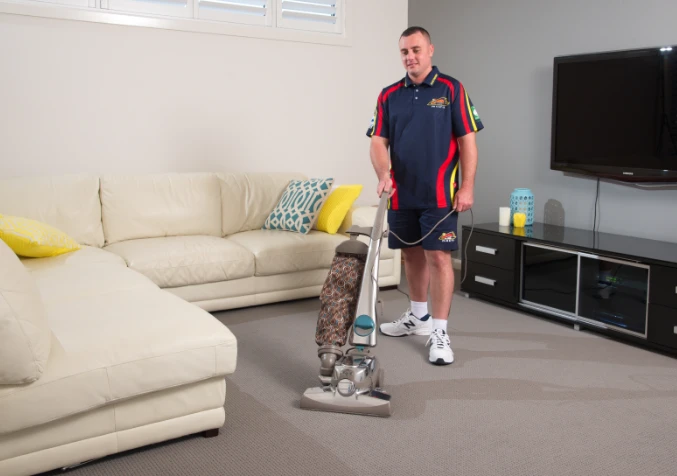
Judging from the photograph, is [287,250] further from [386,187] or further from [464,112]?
[464,112]

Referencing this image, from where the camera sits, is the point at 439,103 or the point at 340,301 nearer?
the point at 340,301

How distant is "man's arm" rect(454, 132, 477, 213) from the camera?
304 cm

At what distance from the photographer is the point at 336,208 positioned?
422 centimetres

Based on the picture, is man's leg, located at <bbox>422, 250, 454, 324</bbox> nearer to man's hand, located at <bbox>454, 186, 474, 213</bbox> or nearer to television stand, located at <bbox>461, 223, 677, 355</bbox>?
man's hand, located at <bbox>454, 186, 474, 213</bbox>

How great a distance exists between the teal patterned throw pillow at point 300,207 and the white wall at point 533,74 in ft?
4.72

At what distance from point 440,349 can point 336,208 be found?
147 centimetres

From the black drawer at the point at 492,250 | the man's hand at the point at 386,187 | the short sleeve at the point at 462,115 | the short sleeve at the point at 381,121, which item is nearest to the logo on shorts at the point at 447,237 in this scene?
the man's hand at the point at 386,187

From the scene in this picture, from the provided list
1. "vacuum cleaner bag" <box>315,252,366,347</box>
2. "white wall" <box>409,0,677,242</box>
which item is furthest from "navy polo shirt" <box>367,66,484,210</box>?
"white wall" <box>409,0,677,242</box>

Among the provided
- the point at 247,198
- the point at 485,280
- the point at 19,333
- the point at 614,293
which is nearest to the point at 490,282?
the point at 485,280

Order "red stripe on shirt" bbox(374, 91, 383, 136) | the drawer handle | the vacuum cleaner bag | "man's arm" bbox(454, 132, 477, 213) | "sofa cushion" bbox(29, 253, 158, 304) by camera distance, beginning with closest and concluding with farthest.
→ 1. the vacuum cleaner bag
2. "sofa cushion" bbox(29, 253, 158, 304)
3. "man's arm" bbox(454, 132, 477, 213)
4. "red stripe on shirt" bbox(374, 91, 383, 136)
5. the drawer handle

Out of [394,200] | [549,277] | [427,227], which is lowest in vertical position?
[549,277]

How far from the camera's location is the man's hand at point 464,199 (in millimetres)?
3049

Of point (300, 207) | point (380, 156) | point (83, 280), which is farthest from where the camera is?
point (300, 207)

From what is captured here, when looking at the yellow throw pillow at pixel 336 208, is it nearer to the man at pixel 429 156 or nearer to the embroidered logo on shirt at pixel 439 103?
the man at pixel 429 156
